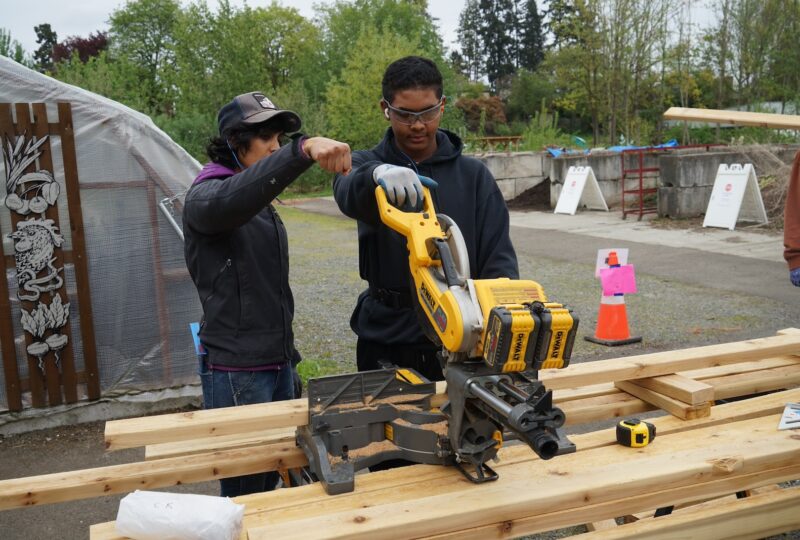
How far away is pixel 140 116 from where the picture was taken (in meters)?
5.63

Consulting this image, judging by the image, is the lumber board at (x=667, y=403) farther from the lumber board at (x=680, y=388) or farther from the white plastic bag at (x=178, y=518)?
the white plastic bag at (x=178, y=518)

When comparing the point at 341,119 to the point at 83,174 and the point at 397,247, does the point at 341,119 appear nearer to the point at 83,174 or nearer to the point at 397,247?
the point at 83,174

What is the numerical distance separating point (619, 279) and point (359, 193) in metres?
5.20

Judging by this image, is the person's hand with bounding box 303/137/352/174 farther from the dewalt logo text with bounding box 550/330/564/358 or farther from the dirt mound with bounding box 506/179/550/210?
the dirt mound with bounding box 506/179/550/210

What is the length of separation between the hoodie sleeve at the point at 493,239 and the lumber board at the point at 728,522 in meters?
1.01

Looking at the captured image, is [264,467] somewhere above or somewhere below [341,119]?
below

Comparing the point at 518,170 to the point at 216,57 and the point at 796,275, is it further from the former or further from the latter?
the point at 216,57

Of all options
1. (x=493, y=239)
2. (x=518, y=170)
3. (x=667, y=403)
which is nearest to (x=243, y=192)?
(x=493, y=239)

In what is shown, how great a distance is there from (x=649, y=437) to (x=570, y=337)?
69cm

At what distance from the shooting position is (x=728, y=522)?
90.8 inches

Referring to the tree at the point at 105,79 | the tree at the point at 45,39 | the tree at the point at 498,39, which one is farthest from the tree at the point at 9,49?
the tree at the point at 498,39

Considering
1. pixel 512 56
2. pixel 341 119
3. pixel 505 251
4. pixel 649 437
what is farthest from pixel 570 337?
pixel 512 56

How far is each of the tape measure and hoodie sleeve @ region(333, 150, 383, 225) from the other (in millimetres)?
1120

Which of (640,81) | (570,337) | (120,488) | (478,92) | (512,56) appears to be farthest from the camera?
(512,56)
